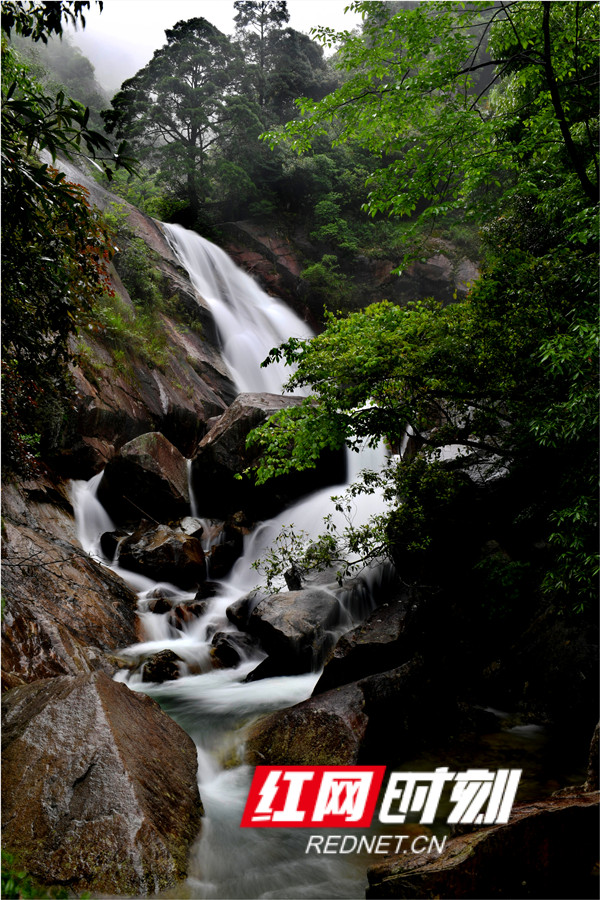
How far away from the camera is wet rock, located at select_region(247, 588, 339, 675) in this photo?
732 centimetres

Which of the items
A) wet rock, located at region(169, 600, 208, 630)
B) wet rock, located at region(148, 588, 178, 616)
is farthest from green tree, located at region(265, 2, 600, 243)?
wet rock, located at region(148, 588, 178, 616)

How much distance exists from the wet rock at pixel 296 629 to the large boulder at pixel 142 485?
15.8 feet

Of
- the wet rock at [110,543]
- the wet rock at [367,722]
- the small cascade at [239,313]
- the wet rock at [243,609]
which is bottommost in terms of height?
the wet rock at [367,722]

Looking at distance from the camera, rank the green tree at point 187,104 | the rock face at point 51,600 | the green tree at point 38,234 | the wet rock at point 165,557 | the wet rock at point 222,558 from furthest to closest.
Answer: the green tree at point 187,104 → the wet rock at point 222,558 → the wet rock at point 165,557 → the rock face at point 51,600 → the green tree at point 38,234

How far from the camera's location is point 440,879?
2.95 metres

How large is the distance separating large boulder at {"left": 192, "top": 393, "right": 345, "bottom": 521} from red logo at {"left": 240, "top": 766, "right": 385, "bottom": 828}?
7963 millimetres

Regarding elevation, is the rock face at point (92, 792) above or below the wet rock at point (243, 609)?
above

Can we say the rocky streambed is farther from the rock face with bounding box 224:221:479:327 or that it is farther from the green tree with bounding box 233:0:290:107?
the green tree with bounding box 233:0:290:107

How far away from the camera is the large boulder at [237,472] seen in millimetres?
12219

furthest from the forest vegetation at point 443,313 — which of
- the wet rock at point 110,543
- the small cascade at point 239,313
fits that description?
the small cascade at point 239,313

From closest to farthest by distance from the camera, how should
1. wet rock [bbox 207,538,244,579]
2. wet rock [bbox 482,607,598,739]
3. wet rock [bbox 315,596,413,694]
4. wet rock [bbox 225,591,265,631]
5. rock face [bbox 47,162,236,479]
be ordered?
wet rock [bbox 482,607,598,739]
wet rock [bbox 315,596,413,694]
wet rock [bbox 225,591,265,631]
wet rock [bbox 207,538,244,579]
rock face [bbox 47,162,236,479]

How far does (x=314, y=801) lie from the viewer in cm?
414

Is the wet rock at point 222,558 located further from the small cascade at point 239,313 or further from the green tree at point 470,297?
the small cascade at point 239,313

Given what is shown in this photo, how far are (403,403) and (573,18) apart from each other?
518 centimetres
